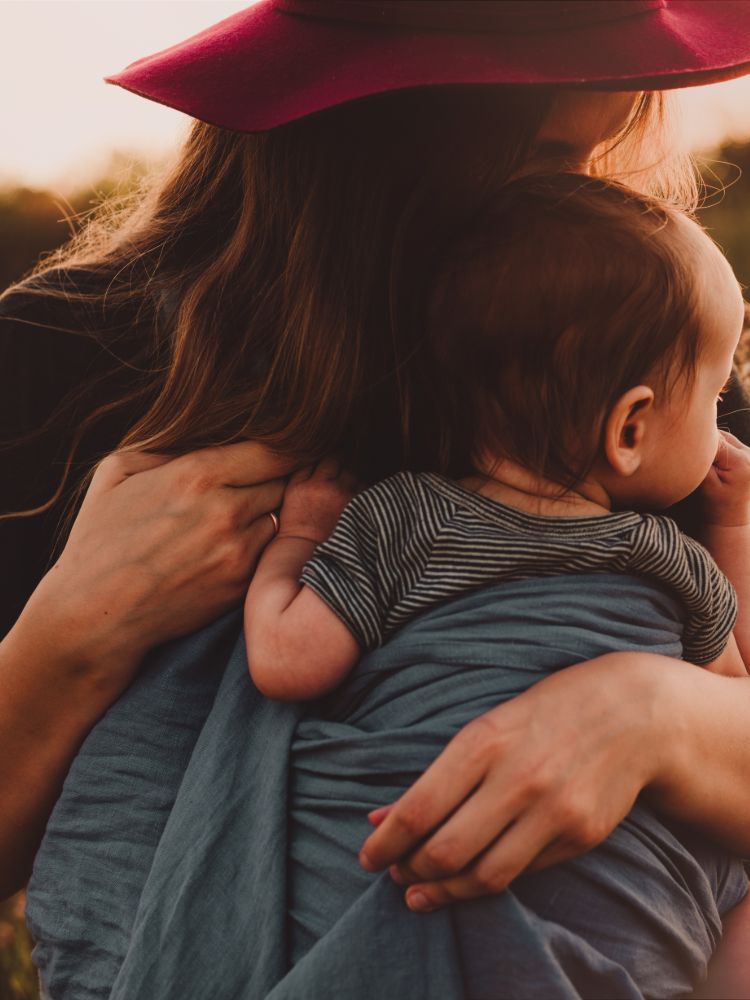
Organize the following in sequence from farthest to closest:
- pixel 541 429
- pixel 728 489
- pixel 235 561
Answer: pixel 728 489
pixel 235 561
pixel 541 429

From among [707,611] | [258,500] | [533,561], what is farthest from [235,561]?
[707,611]

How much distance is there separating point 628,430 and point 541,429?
13cm

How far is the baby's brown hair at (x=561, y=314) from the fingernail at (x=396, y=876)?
1.79ft

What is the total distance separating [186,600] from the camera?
1.55 meters

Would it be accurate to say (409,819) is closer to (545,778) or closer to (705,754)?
(545,778)

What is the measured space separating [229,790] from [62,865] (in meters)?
0.32

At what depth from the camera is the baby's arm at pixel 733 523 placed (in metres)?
1.63

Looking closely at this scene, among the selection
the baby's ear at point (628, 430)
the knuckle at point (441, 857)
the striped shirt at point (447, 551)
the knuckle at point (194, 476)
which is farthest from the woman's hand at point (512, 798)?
the knuckle at point (194, 476)

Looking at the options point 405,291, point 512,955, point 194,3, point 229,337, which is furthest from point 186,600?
point 194,3

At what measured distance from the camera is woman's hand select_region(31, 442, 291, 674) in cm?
154

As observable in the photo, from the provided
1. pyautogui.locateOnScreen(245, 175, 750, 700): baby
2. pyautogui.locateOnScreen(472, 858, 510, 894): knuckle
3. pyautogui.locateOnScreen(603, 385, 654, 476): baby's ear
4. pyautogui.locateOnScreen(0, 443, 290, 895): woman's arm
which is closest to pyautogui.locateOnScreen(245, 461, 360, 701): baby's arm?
pyautogui.locateOnScreen(245, 175, 750, 700): baby

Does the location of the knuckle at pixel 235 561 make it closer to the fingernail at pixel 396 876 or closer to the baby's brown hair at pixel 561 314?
the baby's brown hair at pixel 561 314

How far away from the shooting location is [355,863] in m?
1.32

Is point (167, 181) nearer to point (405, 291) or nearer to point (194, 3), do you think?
point (405, 291)
